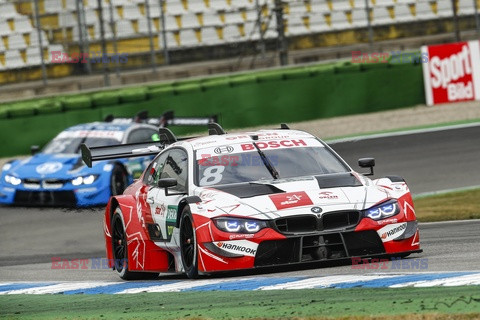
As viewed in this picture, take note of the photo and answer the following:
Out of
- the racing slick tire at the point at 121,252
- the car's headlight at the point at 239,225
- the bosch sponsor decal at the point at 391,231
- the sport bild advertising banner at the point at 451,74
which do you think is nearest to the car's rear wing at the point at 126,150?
the racing slick tire at the point at 121,252

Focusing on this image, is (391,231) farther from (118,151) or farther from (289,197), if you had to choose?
(118,151)

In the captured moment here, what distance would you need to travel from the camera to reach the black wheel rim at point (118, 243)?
408 inches

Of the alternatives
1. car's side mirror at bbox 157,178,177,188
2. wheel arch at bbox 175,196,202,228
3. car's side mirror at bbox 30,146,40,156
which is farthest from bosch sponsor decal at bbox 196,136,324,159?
car's side mirror at bbox 30,146,40,156

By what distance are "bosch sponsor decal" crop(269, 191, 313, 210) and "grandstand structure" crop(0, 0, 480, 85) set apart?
16430 millimetres

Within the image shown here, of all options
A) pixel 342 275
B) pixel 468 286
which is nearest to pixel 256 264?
pixel 342 275

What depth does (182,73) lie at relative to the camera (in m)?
26.1

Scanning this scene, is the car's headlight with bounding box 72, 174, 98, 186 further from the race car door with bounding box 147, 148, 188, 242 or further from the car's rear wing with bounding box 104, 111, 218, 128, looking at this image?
the race car door with bounding box 147, 148, 188, 242

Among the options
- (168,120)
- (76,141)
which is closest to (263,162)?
(76,141)

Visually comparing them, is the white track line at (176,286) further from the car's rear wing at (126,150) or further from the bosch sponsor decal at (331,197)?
the car's rear wing at (126,150)

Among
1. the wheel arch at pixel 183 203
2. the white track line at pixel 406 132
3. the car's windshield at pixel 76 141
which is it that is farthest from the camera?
the white track line at pixel 406 132

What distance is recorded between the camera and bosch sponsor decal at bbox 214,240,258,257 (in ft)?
26.5

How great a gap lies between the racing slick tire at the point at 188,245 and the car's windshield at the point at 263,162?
1.56ft

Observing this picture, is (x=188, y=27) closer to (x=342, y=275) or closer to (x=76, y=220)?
(x=76, y=220)

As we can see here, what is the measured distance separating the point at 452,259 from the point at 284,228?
1.27m
